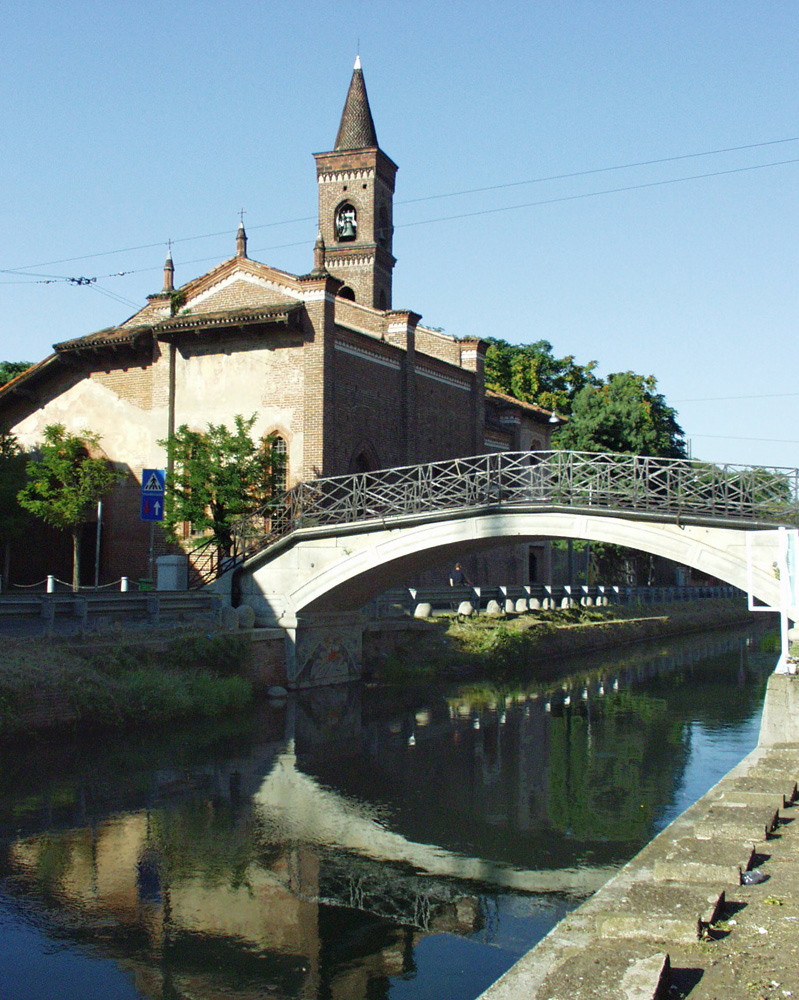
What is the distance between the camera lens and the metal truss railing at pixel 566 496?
1720cm

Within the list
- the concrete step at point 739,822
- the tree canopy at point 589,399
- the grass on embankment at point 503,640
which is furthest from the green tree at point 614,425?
the concrete step at point 739,822

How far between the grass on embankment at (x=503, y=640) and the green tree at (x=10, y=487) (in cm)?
1164

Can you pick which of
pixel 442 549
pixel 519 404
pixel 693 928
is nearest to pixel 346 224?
pixel 519 404

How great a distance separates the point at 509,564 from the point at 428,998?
107ft

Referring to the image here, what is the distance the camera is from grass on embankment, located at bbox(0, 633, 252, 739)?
1539 centimetres

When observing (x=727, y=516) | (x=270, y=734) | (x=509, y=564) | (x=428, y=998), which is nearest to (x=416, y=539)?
(x=270, y=734)

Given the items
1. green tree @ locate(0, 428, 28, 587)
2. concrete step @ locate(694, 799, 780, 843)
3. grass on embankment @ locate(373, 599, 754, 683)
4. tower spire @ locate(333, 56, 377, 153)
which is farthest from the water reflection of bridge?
tower spire @ locate(333, 56, 377, 153)

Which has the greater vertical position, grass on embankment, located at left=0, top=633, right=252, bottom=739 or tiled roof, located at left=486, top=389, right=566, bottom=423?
tiled roof, located at left=486, top=389, right=566, bottom=423

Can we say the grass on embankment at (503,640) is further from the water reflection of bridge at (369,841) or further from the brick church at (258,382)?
the water reflection of bridge at (369,841)

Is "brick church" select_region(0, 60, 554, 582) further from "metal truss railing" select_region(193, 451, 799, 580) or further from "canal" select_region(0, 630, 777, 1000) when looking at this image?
"canal" select_region(0, 630, 777, 1000)

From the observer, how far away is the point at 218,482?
78.6 feet

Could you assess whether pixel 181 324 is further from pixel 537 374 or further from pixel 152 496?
pixel 537 374

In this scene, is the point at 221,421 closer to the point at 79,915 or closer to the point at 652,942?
the point at 79,915

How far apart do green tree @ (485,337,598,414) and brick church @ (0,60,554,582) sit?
76.5 feet
